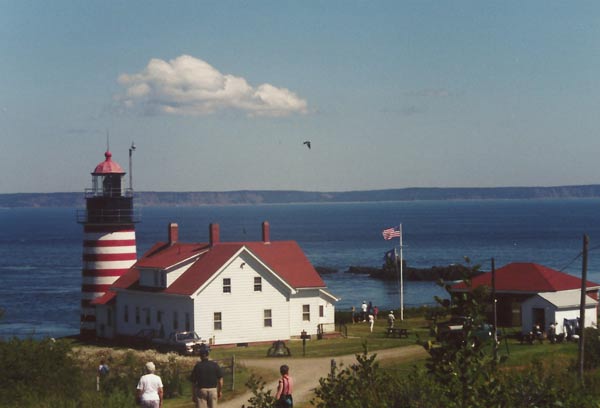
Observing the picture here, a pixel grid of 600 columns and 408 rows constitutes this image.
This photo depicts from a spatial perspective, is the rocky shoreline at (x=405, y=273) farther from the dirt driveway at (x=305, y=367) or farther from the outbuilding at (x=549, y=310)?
the dirt driveway at (x=305, y=367)

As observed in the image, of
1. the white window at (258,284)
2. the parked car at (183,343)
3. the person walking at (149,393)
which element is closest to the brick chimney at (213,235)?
the white window at (258,284)

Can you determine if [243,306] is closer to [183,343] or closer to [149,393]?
[183,343]

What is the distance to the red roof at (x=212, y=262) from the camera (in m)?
46.6

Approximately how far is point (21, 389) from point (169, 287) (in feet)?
78.5

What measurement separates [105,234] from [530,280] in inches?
820

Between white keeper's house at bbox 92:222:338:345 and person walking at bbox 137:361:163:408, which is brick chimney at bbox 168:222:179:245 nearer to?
white keeper's house at bbox 92:222:338:345

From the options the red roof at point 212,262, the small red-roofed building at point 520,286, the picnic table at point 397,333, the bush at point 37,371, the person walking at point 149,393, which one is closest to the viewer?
the person walking at point 149,393

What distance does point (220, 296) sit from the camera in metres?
46.2

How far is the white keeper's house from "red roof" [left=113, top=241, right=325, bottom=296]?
48 millimetres

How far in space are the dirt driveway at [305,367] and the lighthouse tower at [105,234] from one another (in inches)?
564

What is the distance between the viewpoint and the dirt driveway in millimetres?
29609

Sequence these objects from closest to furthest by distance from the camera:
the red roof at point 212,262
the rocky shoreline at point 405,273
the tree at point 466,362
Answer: the tree at point 466,362 < the red roof at point 212,262 < the rocky shoreline at point 405,273

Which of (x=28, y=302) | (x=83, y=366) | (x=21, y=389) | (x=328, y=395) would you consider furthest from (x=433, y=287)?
(x=328, y=395)

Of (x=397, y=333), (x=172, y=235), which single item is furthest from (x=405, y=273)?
(x=397, y=333)
